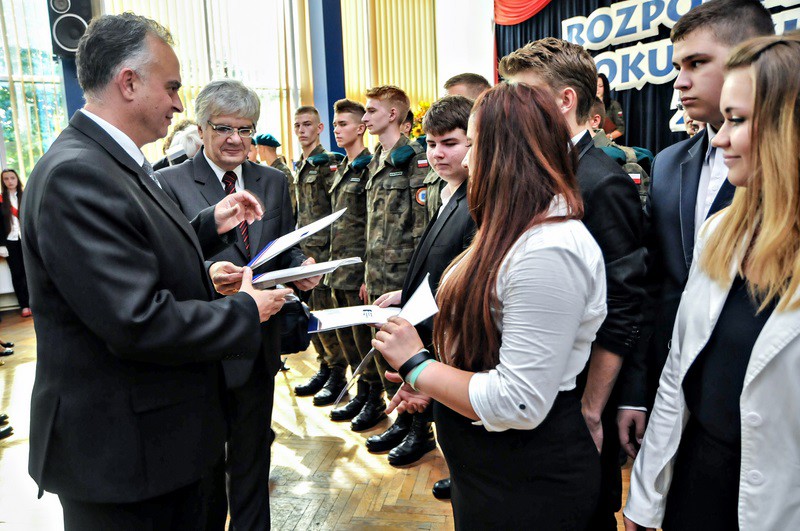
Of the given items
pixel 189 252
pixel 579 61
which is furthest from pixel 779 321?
pixel 189 252

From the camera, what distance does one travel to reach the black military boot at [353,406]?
3357mm

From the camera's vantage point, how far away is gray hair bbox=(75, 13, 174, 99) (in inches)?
48.2

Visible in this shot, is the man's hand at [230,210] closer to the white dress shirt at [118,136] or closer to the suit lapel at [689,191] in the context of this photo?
the white dress shirt at [118,136]

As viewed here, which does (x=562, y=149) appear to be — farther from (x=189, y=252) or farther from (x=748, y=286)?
(x=189, y=252)

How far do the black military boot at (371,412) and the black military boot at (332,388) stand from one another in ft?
1.22

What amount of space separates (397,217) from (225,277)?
1.69 meters

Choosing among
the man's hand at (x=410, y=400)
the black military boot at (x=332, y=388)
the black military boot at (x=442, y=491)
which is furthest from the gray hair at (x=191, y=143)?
the man's hand at (x=410, y=400)

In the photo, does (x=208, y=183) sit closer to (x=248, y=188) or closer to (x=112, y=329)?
(x=248, y=188)

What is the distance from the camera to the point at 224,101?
6.76ft

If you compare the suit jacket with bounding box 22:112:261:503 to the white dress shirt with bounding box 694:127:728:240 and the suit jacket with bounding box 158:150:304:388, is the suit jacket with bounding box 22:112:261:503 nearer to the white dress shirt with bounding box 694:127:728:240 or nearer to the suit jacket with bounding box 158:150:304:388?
the suit jacket with bounding box 158:150:304:388

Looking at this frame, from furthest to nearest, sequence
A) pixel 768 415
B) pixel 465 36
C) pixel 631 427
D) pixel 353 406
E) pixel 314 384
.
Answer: pixel 465 36, pixel 314 384, pixel 353 406, pixel 631 427, pixel 768 415

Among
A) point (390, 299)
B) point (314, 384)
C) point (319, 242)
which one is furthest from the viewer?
point (319, 242)

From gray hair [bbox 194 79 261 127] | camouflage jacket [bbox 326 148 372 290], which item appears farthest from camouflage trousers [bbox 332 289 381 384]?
gray hair [bbox 194 79 261 127]

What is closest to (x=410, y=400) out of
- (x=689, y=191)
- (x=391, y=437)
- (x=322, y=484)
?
(x=689, y=191)
